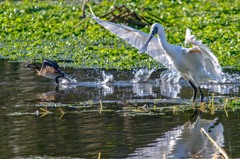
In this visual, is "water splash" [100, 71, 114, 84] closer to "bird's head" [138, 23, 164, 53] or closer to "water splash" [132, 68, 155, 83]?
"water splash" [132, 68, 155, 83]

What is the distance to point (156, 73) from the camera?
572 inches

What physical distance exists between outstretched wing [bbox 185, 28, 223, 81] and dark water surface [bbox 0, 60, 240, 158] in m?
0.40

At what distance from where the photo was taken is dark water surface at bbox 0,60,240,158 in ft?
28.1

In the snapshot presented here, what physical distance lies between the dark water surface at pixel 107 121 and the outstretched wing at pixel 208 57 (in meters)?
0.40

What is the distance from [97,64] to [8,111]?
4553 millimetres

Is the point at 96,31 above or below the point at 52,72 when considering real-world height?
above

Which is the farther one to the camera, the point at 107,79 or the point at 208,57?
the point at 107,79

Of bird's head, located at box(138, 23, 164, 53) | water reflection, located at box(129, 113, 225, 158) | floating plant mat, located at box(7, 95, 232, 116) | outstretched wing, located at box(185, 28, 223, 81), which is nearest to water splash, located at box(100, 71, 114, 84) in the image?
bird's head, located at box(138, 23, 164, 53)

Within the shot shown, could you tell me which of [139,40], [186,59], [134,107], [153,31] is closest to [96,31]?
[139,40]

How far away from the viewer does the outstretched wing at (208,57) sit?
418 inches

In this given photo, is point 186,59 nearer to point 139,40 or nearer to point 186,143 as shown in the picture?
point 139,40

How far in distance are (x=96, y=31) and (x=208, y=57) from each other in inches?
303

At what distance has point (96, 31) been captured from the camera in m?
18.6

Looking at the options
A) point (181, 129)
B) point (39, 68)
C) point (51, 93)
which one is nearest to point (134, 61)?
point (39, 68)
